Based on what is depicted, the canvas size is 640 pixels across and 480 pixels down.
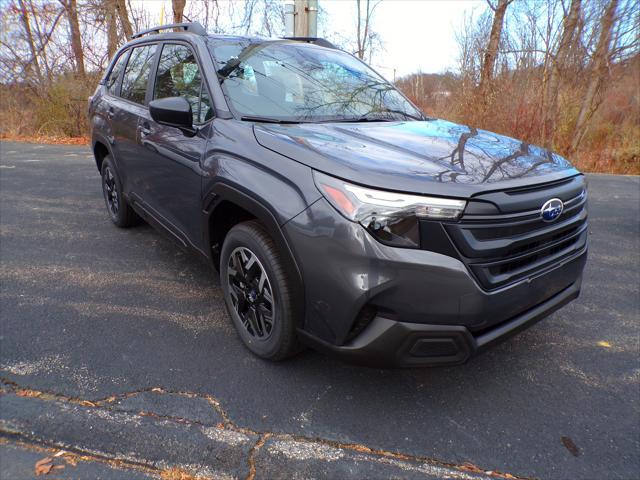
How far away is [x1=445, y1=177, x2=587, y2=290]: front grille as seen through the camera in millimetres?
1820

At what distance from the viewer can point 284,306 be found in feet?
7.09

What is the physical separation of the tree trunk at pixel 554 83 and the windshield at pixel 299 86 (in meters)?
10.1

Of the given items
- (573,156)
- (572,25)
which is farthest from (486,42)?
(573,156)

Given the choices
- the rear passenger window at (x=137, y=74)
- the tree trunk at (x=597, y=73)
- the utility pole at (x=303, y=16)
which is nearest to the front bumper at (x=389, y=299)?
the rear passenger window at (x=137, y=74)

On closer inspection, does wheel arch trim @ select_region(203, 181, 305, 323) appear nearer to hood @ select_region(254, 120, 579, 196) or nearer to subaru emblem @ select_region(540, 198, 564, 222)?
hood @ select_region(254, 120, 579, 196)

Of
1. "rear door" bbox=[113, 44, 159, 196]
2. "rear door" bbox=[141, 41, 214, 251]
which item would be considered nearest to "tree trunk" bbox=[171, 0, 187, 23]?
"rear door" bbox=[113, 44, 159, 196]

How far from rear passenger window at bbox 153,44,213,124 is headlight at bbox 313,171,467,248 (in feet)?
4.40

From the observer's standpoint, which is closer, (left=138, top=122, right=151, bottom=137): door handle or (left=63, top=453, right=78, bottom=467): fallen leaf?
(left=63, top=453, right=78, bottom=467): fallen leaf

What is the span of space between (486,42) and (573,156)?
455cm

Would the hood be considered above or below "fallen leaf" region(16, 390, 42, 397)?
above

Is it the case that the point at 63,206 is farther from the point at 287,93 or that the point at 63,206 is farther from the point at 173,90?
the point at 287,93

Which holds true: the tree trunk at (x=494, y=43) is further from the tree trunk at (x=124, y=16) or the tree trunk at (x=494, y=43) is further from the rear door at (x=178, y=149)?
the rear door at (x=178, y=149)

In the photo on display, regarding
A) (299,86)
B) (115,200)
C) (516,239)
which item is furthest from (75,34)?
(516,239)

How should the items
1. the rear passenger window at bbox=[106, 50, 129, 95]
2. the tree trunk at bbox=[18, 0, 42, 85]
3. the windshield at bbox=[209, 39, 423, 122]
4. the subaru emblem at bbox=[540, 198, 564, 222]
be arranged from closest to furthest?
1. the subaru emblem at bbox=[540, 198, 564, 222]
2. the windshield at bbox=[209, 39, 423, 122]
3. the rear passenger window at bbox=[106, 50, 129, 95]
4. the tree trunk at bbox=[18, 0, 42, 85]
